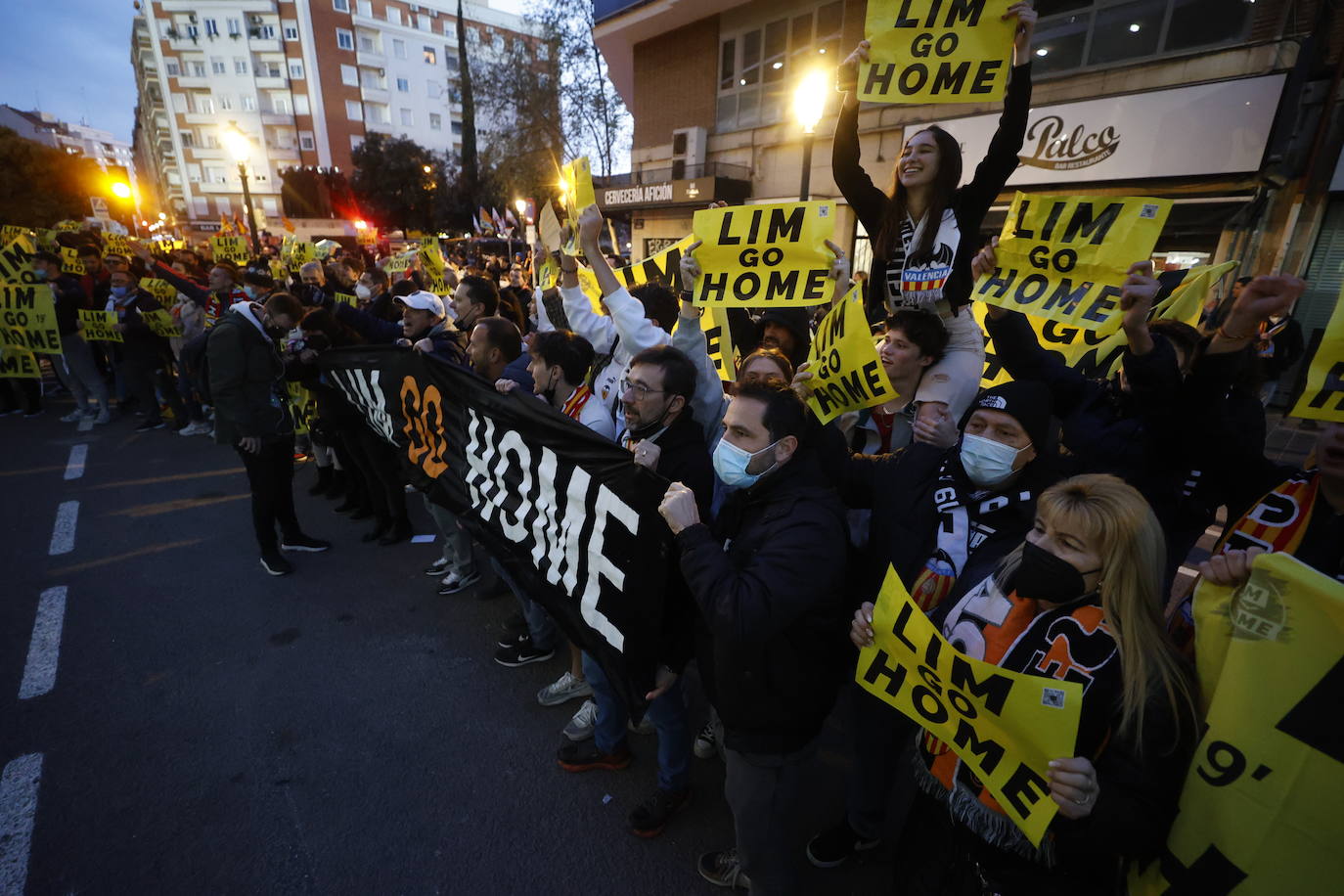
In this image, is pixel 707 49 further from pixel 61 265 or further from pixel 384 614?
pixel 384 614

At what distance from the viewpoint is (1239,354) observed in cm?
211

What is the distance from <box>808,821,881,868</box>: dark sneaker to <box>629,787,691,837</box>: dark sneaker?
0.60 metres

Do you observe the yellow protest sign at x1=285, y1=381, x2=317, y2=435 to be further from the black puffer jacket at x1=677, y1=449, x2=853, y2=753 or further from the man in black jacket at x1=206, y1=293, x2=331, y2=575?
the black puffer jacket at x1=677, y1=449, x2=853, y2=753

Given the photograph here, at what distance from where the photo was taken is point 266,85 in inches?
2064

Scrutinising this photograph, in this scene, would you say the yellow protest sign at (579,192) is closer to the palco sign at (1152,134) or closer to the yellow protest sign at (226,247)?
the palco sign at (1152,134)

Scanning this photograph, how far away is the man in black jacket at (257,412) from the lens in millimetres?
4371

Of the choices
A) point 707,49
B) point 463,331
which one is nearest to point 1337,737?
point 463,331

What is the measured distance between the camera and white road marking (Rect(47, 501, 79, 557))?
Result: 17.0ft

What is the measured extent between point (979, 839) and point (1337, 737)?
2.86 feet

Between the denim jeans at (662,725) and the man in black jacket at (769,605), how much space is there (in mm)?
534

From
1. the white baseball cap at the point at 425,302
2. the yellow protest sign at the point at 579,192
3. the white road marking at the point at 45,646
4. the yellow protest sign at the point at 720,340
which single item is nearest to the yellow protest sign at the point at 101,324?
the white road marking at the point at 45,646

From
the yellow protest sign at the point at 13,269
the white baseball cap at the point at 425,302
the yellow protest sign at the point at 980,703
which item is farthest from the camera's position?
the yellow protest sign at the point at 13,269

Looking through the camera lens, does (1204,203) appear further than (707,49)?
No

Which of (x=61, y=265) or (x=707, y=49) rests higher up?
(x=707, y=49)
